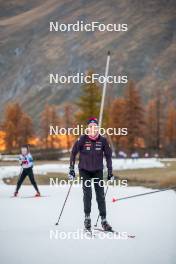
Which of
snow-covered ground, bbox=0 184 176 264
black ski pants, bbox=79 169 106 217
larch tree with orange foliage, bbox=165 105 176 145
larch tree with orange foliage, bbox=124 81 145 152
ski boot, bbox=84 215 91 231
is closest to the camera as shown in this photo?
snow-covered ground, bbox=0 184 176 264

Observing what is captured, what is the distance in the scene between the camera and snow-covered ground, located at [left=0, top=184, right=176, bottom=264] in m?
8.37

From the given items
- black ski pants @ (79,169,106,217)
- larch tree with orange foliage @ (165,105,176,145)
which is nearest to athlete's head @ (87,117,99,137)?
black ski pants @ (79,169,106,217)

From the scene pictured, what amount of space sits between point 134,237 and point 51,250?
1610 mm

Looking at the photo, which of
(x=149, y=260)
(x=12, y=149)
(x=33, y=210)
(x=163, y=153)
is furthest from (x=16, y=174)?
(x=12, y=149)

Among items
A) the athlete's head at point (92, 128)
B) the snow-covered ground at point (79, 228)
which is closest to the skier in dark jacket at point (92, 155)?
the athlete's head at point (92, 128)

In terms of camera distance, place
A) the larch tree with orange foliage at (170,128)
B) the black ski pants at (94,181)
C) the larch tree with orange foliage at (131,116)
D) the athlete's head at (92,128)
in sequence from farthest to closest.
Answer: the larch tree with orange foliage at (170,128)
the larch tree with orange foliage at (131,116)
the black ski pants at (94,181)
the athlete's head at (92,128)

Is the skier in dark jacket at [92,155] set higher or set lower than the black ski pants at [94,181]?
higher

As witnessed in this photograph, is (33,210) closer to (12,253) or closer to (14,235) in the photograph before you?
→ (14,235)

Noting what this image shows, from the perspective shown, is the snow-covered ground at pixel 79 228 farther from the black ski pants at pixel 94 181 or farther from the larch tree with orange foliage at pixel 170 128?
the larch tree with orange foliage at pixel 170 128

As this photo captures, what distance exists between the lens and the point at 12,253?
8.70 m

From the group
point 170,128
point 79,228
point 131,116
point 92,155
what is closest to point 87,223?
point 79,228

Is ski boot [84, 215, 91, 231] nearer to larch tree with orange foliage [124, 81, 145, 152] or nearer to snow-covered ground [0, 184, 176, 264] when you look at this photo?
snow-covered ground [0, 184, 176, 264]

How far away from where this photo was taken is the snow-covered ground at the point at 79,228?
8.37 metres

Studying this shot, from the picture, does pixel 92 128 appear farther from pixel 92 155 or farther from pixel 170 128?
pixel 170 128
